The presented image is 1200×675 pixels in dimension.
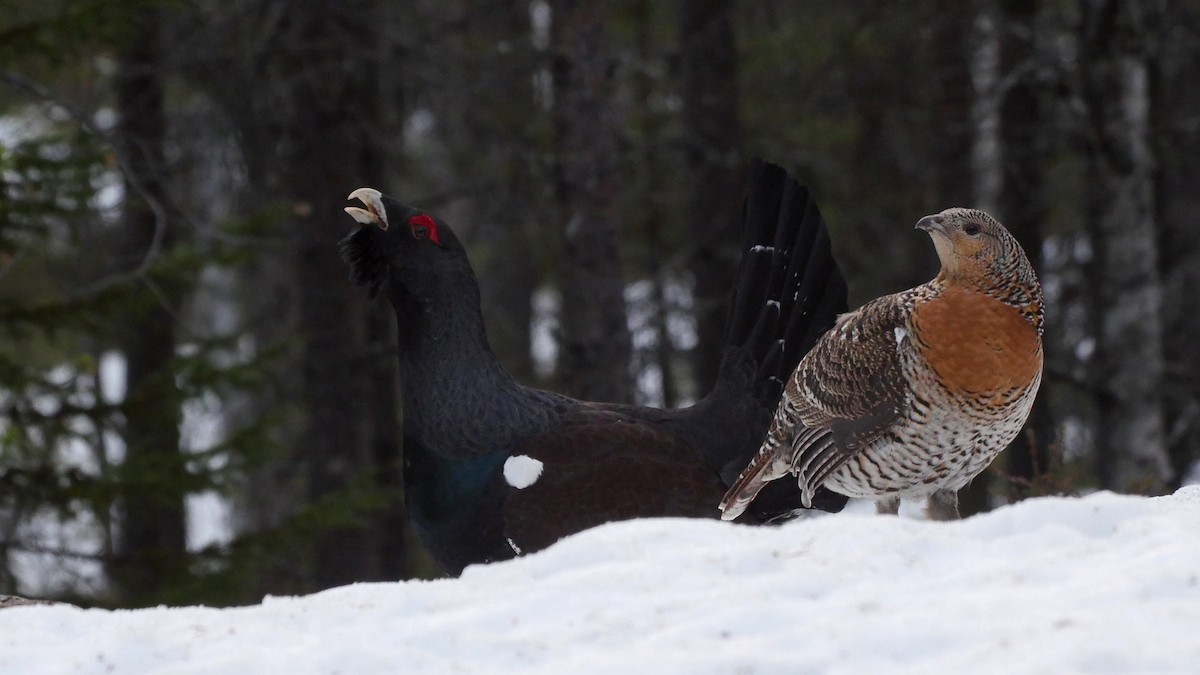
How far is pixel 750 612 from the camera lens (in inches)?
140

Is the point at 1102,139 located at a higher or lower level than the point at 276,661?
higher

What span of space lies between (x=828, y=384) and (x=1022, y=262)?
81 centimetres

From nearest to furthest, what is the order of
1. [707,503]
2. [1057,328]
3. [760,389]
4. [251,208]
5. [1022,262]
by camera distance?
[1022,262], [707,503], [760,389], [251,208], [1057,328]

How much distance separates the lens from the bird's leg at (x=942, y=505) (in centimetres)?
547

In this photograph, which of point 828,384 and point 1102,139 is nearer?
point 828,384

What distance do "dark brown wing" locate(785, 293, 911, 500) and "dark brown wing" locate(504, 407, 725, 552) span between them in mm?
497

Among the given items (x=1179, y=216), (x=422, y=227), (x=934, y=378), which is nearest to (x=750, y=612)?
(x=934, y=378)

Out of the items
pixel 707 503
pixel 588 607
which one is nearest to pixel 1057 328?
pixel 707 503

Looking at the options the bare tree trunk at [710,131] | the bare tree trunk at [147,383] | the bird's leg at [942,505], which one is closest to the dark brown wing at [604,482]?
the bird's leg at [942,505]

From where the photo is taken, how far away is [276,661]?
3.59m

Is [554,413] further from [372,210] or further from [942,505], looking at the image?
[942,505]

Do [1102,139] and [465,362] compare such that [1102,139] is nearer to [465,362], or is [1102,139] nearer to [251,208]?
[465,362]

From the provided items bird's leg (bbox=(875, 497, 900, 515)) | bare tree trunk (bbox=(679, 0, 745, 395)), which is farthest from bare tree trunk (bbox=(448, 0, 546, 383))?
bird's leg (bbox=(875, 497, 900, 515))

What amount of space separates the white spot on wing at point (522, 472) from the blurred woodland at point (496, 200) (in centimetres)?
215
